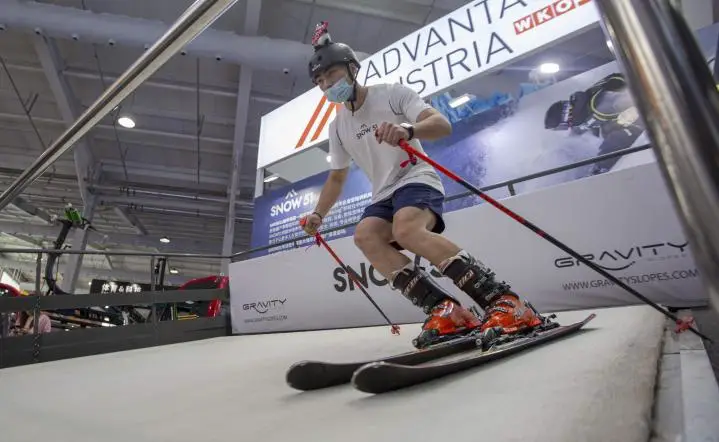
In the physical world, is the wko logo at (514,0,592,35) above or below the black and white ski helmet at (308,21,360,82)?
above

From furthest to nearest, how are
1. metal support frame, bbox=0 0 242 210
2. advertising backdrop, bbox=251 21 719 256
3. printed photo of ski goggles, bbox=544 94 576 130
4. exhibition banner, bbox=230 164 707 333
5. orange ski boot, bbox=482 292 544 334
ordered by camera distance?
printed photo of ski goggles, bbox=544 94 576 130, advertising backdrop, bbox=251 21 719 256, exhibition banner, bbox=230 164 707 333, orange ski boot, bbox=482 292 544 334, metal support frame, bbox=0 0 242 210

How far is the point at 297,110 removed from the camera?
6.30m

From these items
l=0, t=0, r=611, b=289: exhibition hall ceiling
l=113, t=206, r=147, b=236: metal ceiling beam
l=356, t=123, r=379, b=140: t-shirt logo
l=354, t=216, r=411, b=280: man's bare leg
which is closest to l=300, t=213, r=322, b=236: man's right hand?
l=354, t=216, r=411, b=280: man's bare leg

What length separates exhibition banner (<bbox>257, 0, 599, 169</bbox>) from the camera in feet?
13.4

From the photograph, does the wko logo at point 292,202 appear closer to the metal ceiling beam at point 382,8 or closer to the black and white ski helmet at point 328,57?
the metal ceiling beam at point 382,8

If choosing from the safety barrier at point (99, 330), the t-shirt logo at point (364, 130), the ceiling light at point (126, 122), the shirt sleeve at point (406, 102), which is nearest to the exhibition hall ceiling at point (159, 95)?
the ceiling light at point (126, 122)

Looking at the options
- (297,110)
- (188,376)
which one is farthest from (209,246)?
(188,376)

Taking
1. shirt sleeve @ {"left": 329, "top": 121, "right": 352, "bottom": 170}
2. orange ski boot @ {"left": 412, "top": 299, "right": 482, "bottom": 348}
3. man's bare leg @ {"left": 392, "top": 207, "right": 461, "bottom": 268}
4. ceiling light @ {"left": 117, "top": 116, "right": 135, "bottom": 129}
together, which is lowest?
orange ski boot @ {"left": 412, "top": 299, "right": 482, "bottom": 348}

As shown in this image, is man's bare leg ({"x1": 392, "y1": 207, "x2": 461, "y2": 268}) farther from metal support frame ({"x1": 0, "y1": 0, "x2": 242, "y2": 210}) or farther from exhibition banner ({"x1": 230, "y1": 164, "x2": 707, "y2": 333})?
exhibition banner ({"x1": 230, "y1": 164, "x2": 707, "y2": 333})

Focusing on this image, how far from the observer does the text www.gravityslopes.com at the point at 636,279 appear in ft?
7.86

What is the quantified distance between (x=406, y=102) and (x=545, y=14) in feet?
10.6

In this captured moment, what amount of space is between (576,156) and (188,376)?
419 centimetres

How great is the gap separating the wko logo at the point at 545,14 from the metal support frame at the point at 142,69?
433 centimetres

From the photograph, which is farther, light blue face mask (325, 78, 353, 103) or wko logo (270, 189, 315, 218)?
wko logo (270, 189, 315, 218)
